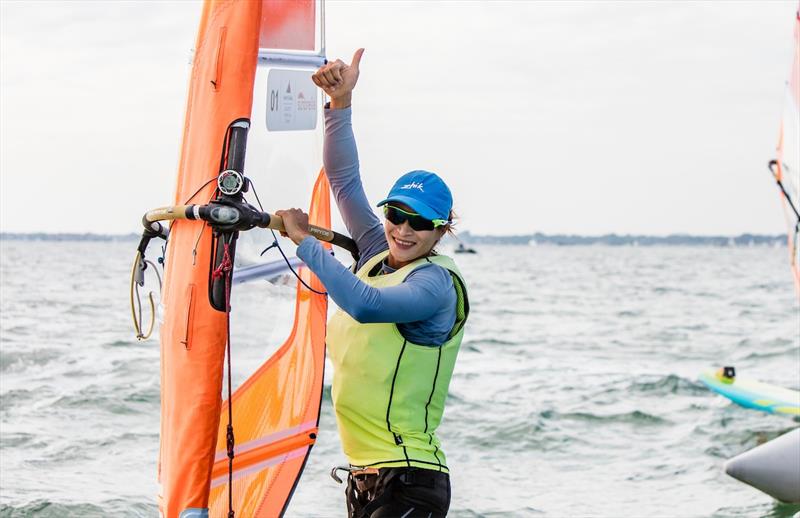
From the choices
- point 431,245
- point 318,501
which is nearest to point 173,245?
point 431,245

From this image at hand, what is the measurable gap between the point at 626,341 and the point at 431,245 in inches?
617

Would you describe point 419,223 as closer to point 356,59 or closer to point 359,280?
point 359,280

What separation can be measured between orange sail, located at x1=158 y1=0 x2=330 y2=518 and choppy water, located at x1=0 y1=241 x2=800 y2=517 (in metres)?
0.22

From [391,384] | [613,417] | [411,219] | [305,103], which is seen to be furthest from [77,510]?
[613,417]

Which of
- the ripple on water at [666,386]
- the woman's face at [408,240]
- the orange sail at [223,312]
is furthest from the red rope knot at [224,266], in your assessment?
the ripple on water at [666,386]

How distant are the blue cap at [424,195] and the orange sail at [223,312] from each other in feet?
2.04

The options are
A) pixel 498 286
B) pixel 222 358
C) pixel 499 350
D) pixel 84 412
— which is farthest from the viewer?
pixel 498 286

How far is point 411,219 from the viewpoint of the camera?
116 inches

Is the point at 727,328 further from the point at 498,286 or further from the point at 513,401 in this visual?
the point at 498,286

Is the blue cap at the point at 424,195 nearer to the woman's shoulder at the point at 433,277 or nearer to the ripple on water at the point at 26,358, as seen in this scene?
the woman's shoulder at the point at 433,277

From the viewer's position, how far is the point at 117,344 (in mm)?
14719

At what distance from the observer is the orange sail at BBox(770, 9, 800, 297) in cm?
1014

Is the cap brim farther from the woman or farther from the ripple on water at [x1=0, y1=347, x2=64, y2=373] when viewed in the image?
the ripple on water at [x1=0, y1=347, x2=64, y2=373]

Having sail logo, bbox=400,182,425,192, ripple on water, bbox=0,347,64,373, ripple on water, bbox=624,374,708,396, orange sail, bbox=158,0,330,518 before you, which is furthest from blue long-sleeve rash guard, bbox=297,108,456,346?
ripple on water, bbox=0,347,64,373
